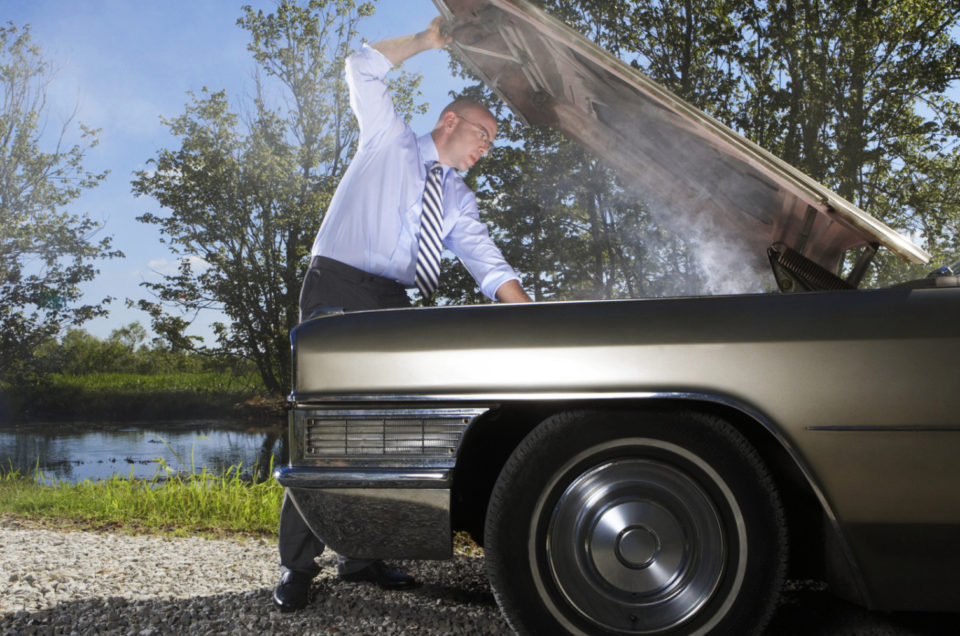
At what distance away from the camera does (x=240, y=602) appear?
10.6ft

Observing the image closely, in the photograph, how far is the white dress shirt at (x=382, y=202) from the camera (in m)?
3.17

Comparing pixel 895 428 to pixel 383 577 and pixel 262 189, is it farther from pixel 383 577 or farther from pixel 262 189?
pixel 262 189

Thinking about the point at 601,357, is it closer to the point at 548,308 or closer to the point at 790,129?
the point at 548,308

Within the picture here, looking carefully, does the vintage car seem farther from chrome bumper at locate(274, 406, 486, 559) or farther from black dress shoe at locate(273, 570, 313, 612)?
black dress shoe at locate(273, 570, 313, 612)

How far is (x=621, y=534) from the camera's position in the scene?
83.7 inches

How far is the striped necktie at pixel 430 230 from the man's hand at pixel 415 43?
1.64ft

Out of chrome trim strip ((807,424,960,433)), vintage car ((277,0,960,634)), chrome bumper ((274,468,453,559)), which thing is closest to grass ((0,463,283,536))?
chrome bumper ((274,468,453,559))

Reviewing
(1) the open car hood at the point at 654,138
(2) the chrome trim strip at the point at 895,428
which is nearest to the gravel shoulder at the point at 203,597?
(2) the chrome trim strip at the point at 895,428

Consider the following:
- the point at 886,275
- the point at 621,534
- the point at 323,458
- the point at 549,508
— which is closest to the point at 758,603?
the point at 621,534

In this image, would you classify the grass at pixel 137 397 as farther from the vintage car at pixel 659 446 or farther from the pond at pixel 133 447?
the vintage car at pixel 659 446

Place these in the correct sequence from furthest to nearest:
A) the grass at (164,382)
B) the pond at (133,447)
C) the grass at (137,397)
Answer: the grass at (137,397), the grass at (164,382), the pond at (133,447)

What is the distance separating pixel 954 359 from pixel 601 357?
89 cm

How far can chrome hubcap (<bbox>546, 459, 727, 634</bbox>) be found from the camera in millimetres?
2096

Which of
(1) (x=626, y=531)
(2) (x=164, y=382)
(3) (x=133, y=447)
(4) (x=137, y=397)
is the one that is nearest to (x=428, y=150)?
(1) (x=626, y=531)
